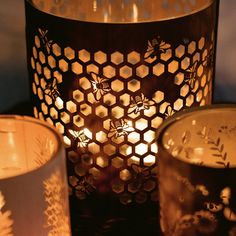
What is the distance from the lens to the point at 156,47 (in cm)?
66

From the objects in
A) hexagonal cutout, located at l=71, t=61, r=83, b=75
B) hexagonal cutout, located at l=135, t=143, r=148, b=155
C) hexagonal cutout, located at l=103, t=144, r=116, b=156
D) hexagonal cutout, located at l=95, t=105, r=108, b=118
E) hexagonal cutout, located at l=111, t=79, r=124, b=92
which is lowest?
Answer: hexagonal cutout, located at l=135, t=143, r=148, b=155

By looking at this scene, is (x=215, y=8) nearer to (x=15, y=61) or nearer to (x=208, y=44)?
(x=208, y=44)

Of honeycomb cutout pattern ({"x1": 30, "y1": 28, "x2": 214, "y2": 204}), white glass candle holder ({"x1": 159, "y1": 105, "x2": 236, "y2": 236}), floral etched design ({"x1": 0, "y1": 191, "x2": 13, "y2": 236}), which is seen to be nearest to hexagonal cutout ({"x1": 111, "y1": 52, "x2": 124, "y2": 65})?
honeycomb cutout pattern ({"x1": 30, "y1": 28, "x2": 214, "y2": 204})

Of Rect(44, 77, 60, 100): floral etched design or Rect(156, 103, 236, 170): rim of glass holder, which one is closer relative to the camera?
Rect(156, 103, 236, 170): rim of glass holder

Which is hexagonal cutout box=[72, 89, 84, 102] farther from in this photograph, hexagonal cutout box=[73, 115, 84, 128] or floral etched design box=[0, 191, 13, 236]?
floral etched design box=[0, 191, 13, 236]

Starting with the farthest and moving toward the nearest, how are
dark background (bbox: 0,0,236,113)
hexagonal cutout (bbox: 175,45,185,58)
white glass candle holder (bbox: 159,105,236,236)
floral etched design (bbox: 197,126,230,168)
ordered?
dark background (bbox: 0,0,236,113) < hexagonal cutout (bbox: 175,45,185,58) < floral etched design (bbox: 197,126,230,168) < white glass candle holder (bbox: 159,105,236,236)

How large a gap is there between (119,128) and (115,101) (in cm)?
3

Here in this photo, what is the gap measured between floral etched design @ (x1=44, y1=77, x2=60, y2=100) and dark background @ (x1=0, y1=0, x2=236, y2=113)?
229mm

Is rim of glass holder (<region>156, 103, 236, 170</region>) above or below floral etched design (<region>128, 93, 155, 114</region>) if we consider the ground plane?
above

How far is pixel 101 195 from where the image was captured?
0.73m

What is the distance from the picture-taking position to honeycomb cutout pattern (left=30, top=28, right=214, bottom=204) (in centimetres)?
68

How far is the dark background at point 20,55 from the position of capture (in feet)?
3.01

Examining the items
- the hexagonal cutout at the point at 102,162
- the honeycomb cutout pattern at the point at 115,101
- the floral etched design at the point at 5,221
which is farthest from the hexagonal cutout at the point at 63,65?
the floral etched design at the point at 5,221

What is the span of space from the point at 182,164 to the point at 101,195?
21cm
